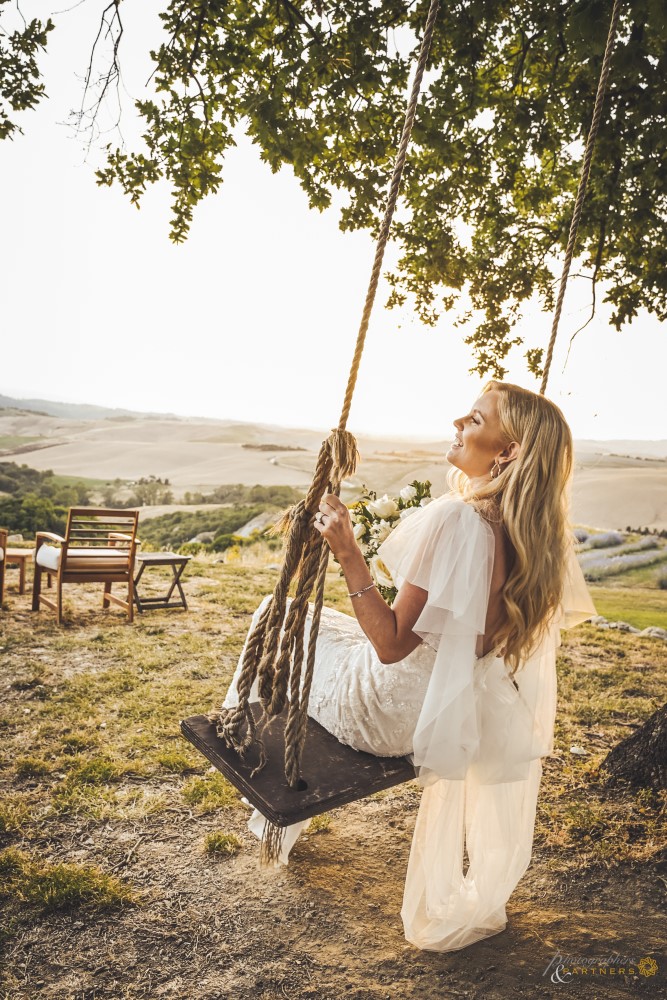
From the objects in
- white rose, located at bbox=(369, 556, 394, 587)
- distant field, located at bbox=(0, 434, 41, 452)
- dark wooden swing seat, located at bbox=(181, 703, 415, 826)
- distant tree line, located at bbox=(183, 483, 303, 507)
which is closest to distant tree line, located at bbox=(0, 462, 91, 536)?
distant field, located at bbox=(0, 434, 41, 452)

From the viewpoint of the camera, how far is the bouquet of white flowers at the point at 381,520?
2.81 m

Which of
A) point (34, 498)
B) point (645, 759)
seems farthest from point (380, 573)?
point (34, 498)

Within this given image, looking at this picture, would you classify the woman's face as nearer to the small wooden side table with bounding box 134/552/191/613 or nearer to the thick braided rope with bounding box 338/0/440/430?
the thick braided rope with bounding box 338/0/440/430

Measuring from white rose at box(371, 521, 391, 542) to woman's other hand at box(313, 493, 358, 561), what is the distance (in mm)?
1206

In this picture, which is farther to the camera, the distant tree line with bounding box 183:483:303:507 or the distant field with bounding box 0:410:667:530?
the distant tree line with bounding box 183:483:303:507

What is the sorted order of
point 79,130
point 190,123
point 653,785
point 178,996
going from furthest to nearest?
point 190,123 < point 79,130 < point 653,785 < point 178,996

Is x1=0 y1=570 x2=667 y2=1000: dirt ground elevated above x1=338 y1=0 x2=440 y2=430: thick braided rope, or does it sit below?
below

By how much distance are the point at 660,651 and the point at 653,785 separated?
367cm

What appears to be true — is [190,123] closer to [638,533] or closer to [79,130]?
[79,130]

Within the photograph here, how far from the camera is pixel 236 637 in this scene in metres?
5.87

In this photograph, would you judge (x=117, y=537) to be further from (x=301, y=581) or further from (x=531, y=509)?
(x=531, y=509)

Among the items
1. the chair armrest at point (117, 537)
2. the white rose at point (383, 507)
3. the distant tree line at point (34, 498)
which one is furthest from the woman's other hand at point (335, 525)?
the distant tree line at point (34, 498)

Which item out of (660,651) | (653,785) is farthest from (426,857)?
(660,651)

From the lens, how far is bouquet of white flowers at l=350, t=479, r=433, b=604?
2.81 metres
